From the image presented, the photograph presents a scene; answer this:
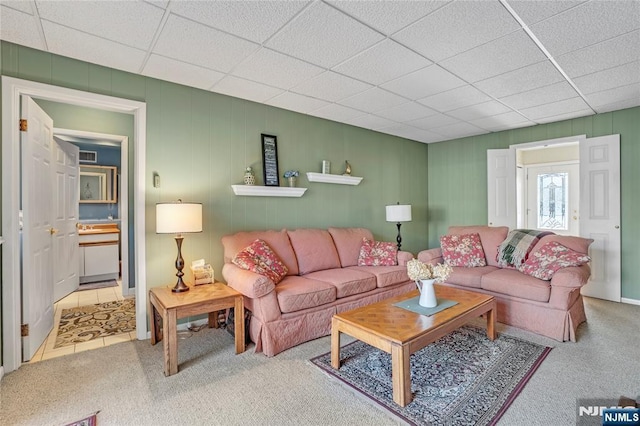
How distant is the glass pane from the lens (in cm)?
653

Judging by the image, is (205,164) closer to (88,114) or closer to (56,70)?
(56,70)

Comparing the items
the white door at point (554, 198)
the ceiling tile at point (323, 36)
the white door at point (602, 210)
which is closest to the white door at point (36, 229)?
the ceiling tile at point (323, 36)

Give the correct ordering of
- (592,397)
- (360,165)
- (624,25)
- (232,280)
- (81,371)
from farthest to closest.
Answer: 1. (360,165)
2. (232,280)
3. (81,371)
4. (624,25)
5. (592,397)

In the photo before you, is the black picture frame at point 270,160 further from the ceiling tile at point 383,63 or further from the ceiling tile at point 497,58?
the ceiling tile at point 497,58

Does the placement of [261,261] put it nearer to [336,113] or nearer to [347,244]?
[347,244]

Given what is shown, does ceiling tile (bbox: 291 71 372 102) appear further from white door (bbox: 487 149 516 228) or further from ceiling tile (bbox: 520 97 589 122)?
white door (bbox: 487 149 516 228)

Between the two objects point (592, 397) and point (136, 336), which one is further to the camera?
point (136, 336)

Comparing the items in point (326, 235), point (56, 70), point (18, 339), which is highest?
point (56, 70)

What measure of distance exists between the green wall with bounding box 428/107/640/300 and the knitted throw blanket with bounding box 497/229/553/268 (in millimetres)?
1353

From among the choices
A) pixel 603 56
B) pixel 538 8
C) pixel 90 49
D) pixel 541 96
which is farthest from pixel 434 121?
pixel 90 49

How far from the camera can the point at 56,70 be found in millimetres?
2559

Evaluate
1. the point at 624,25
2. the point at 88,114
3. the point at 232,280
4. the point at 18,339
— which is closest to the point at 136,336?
the point at 18,339

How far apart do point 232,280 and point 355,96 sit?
93.0 inches

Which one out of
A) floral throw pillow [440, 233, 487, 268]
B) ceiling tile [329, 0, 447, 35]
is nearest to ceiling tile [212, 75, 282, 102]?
ceiling tile [329, 0, 447, 35]
